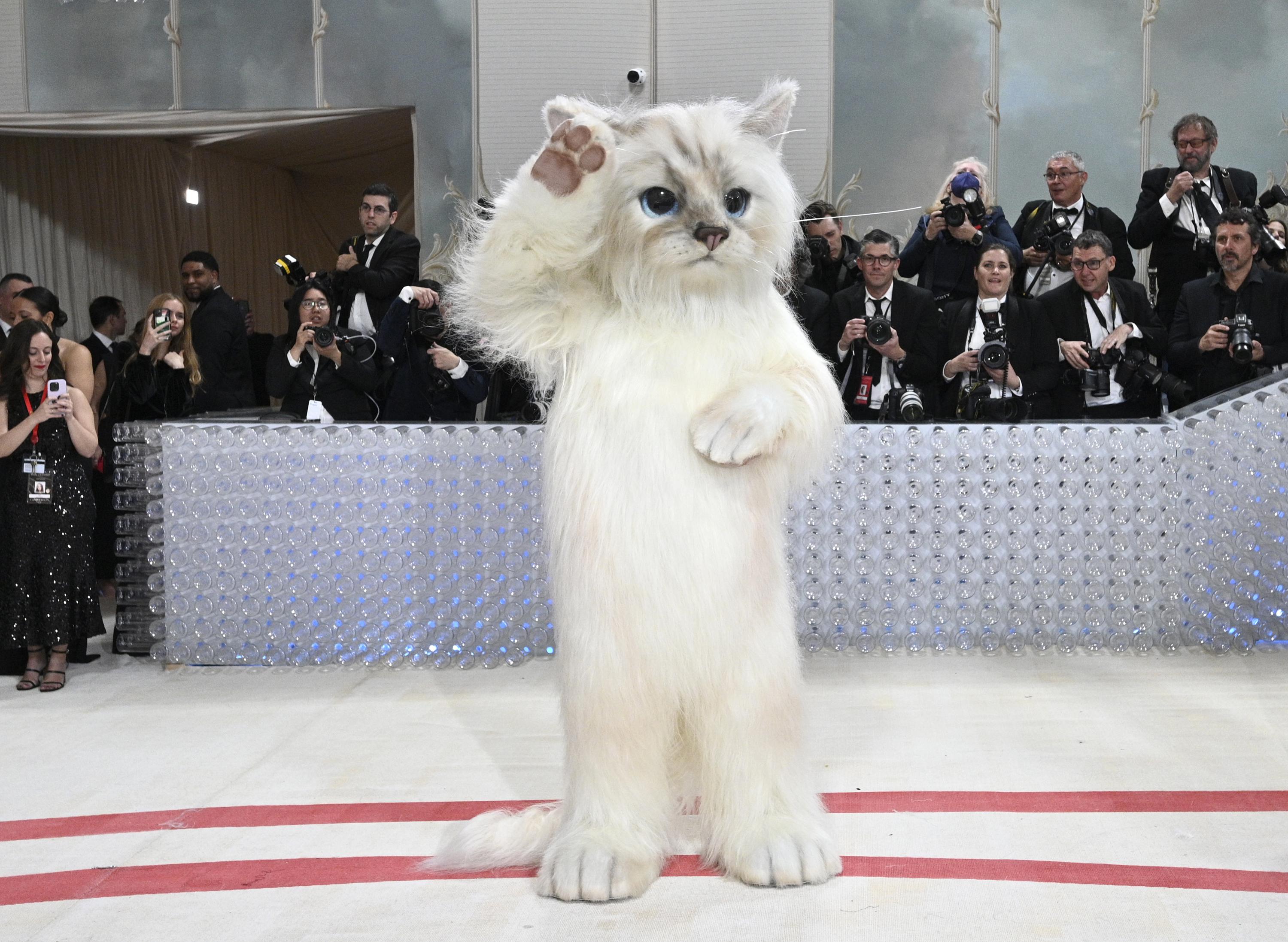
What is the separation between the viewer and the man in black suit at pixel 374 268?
490 centimetres

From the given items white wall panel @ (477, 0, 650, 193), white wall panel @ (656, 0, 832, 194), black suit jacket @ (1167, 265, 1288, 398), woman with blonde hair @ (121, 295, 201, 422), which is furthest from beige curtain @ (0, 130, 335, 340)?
black suit jacket @ (1167, 265, 1288, 398)

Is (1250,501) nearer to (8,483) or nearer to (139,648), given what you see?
(139,648)

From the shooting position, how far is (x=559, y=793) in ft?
9.66

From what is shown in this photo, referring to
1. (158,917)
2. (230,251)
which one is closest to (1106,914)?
(158,917)

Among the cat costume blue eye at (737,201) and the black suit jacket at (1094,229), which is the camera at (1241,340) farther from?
the cat costume blue eye at (737,201)

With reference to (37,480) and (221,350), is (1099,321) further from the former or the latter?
(37,480)

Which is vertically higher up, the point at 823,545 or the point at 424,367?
the point at 424,367

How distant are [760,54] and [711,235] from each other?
5.16m

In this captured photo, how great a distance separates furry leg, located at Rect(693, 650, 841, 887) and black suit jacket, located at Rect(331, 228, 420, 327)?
308 cm

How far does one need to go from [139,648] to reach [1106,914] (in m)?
3.60

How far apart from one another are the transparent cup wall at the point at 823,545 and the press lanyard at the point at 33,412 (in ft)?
1.18

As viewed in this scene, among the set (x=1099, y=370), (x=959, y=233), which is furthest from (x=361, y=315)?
(x=1099, y=370)

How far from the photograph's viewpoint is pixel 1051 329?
447 cm

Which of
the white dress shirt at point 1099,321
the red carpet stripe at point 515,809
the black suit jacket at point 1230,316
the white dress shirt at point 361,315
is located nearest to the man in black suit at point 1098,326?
the white dress shirt at point 1099,321
